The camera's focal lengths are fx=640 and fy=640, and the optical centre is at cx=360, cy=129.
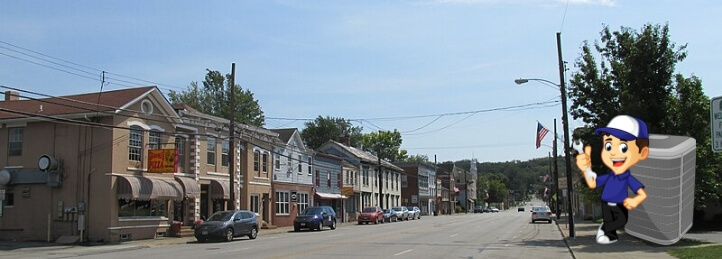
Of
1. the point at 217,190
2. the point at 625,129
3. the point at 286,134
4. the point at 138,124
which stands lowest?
the point at 217,190

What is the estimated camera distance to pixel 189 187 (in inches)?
1348

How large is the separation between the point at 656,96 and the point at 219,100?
59797 millimetres

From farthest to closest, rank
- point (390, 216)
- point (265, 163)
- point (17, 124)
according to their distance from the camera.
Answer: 1. point (390, 216)
2. point (265, 163)
3. point (17, 124)

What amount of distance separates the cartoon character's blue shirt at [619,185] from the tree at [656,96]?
575 cm

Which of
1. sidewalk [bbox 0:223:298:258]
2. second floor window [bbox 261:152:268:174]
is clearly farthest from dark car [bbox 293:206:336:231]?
sidewalk [bbox 0:223:298:258]

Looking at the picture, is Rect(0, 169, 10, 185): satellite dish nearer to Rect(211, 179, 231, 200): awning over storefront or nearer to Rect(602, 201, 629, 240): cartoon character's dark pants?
Rect(211, 179, 231, 200): awning over storefront

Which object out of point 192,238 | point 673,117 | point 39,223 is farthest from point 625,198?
point 39,223

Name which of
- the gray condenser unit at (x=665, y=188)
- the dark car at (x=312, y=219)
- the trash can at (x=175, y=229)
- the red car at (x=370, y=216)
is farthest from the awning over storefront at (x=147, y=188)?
the gray condenser unit at (x=665, y=188)

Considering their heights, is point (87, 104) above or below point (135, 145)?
above

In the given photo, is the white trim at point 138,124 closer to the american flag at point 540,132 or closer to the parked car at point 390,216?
the american flag at point 540,132

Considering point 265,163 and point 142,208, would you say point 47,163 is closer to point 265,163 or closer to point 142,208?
point 142,208

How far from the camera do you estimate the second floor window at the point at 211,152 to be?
3802 cm

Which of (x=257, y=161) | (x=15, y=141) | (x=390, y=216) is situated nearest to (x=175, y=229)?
(x=15, y=141)

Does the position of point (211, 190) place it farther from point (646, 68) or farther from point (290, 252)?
point (646, 68)
